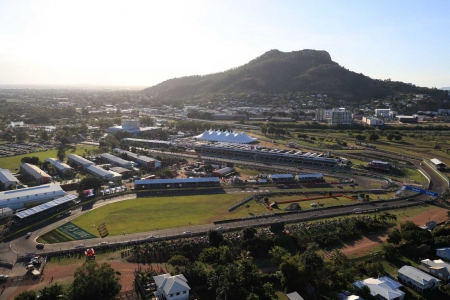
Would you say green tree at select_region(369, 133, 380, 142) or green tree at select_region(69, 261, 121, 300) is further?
green tree at select_region(369, 133, 380, 142)

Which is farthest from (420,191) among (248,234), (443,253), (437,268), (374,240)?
(248,234)

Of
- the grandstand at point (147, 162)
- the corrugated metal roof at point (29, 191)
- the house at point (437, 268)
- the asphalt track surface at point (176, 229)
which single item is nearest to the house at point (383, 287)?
the house at point (437, 268)

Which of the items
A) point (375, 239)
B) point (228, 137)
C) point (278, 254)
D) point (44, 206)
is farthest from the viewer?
point (228, 137)

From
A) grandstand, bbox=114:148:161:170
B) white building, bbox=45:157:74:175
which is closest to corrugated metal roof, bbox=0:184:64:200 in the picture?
white building, bbox=45:157:74:175

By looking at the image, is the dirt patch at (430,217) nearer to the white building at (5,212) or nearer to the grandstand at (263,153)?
the grandstand at (263,153)

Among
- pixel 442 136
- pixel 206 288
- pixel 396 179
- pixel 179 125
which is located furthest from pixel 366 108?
pixel 206 288

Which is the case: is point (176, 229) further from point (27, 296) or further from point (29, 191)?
point (29, 191)

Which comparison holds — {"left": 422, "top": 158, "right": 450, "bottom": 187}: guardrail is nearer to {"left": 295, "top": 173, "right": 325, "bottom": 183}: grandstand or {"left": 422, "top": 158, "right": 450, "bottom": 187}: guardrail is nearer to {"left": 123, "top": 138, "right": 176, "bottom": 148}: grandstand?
{"left": 295, "top": 173, "right": 325, "bottom": 183}: grandstand

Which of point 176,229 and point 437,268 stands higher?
point 437,268
